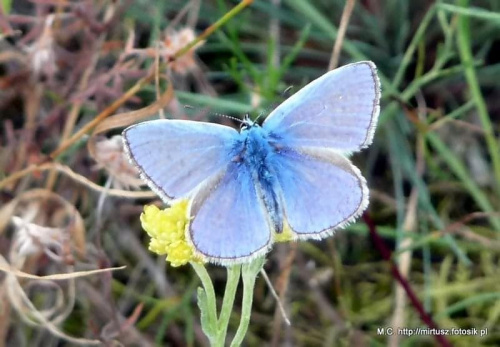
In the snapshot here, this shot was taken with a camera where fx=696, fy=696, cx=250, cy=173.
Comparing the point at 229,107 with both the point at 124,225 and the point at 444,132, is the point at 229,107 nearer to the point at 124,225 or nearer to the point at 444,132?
the point at 124,225

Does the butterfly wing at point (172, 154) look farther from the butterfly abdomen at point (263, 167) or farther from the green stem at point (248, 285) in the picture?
the green stem at point (248, 285)

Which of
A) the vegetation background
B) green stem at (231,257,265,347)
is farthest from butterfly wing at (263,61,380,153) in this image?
the vegetation background

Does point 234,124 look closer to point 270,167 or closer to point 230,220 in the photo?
point 270,167

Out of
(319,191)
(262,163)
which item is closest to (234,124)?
(262,163)

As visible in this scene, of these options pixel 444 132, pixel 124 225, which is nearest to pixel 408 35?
pixel 444 132

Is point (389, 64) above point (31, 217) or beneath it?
above

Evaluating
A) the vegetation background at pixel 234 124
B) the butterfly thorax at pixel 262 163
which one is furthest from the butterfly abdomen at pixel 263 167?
the vegetation background at pixel 234 124
